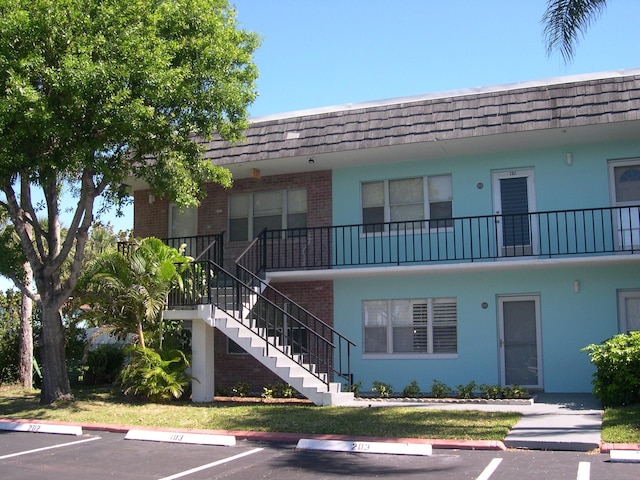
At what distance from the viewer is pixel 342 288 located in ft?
56.0

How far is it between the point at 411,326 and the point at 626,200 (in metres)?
5.24

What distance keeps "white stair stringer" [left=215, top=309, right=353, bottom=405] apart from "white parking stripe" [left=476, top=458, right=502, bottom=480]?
5.12m

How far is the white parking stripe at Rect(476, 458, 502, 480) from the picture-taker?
311 inches

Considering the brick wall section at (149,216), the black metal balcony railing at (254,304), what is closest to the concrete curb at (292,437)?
the black metal balcony railing at (254,304)

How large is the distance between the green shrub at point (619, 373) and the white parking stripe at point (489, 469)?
14.1 ft

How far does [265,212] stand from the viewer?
59.7ft

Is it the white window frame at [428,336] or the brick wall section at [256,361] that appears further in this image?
the brick wall section at [256,361]

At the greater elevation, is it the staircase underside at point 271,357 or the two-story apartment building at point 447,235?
the two-story apartment building at point 447,235

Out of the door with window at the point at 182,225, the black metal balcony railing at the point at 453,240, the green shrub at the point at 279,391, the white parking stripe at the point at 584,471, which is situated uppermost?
the door with window at the point at 182,225

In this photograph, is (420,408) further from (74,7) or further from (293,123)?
(74,7)

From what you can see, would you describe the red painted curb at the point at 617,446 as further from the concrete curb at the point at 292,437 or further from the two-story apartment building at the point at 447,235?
the two-story apartment building at the point at 447,235

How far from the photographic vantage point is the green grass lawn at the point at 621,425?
933 centimetres

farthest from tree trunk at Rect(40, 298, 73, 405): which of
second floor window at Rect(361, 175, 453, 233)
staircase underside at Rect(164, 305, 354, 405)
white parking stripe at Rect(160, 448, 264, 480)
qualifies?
second floor window at Rect(361, 175, 453, 233)

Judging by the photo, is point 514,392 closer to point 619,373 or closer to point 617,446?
point 619,373
